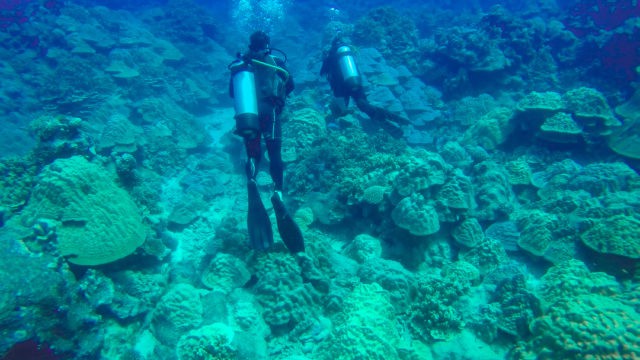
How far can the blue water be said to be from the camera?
3865mm

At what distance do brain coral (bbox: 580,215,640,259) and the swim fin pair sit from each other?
424 centimetres

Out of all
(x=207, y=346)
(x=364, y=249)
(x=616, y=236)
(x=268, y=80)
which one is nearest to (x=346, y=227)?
(x=364, y=249)

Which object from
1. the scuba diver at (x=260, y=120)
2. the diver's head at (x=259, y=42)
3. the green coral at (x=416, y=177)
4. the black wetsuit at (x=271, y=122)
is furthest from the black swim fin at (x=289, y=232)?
the diver's head at (x=259, y=42)

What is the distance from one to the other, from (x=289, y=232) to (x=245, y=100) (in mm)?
2288

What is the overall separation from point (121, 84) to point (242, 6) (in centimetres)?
1955

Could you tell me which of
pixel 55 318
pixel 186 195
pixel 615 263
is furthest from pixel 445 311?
pixel 186 195

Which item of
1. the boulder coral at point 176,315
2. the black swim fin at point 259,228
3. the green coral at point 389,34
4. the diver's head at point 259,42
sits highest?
the green coral at point 389,34

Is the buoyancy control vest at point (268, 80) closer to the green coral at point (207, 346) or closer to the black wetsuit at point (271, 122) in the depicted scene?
the black wetsuit at point (271, 122)

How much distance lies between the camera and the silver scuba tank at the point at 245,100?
17.5 ft

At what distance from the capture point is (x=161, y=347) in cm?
412

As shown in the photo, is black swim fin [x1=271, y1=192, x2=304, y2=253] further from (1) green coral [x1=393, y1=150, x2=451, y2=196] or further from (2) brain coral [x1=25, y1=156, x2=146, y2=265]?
(2) brain coral [x1=25, y1=156, x2=146, y2=265]

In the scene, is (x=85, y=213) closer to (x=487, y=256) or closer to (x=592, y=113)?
(x=487, y=256)

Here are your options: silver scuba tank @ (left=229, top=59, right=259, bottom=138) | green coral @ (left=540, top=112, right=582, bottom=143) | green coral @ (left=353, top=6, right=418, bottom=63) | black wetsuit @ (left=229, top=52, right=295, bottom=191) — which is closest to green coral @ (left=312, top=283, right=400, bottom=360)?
black wetsuit @ (left=229, top=52, right=295, bottom=191)

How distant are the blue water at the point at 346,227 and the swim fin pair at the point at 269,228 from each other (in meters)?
0.19
